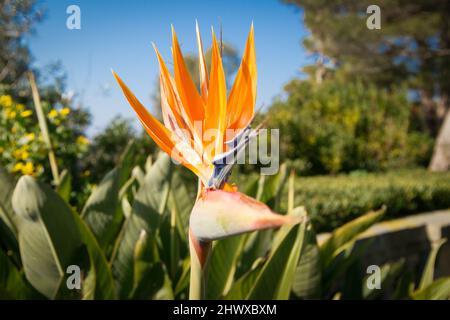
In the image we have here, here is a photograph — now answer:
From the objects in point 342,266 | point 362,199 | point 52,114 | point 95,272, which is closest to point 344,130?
point 362,199

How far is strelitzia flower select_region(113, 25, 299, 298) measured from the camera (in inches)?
21.5

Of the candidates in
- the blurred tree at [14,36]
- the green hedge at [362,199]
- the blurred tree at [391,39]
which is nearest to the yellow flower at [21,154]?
the green hedge at [362,199]

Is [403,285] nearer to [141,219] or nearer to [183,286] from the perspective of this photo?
[183,286]

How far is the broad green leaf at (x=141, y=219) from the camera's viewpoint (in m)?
1.25

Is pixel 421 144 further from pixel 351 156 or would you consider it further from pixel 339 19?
A: pixel 339 19

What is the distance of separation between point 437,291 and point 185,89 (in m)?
1.06

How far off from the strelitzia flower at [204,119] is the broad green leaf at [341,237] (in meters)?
1.00

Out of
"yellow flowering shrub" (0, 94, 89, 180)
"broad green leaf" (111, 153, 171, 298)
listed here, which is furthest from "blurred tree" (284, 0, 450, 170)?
"broad green leaf" (111, 153, 171, 298)

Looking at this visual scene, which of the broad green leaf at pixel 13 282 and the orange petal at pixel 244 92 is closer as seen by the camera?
the orange petal at pixel 244 92

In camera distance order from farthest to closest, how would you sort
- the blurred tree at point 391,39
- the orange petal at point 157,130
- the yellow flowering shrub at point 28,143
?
the blurred tree at point 391,39, the yellow flowering shrub at point 28,143, the orange petal at point 157,130

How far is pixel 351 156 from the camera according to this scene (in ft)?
21.3

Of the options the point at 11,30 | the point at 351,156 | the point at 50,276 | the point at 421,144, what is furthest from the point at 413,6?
the point at 50,276

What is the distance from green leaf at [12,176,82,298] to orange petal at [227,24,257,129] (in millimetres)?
639

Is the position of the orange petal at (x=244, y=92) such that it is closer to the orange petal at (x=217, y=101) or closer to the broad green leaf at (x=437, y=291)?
the orange petal at (x=217, y=101)
